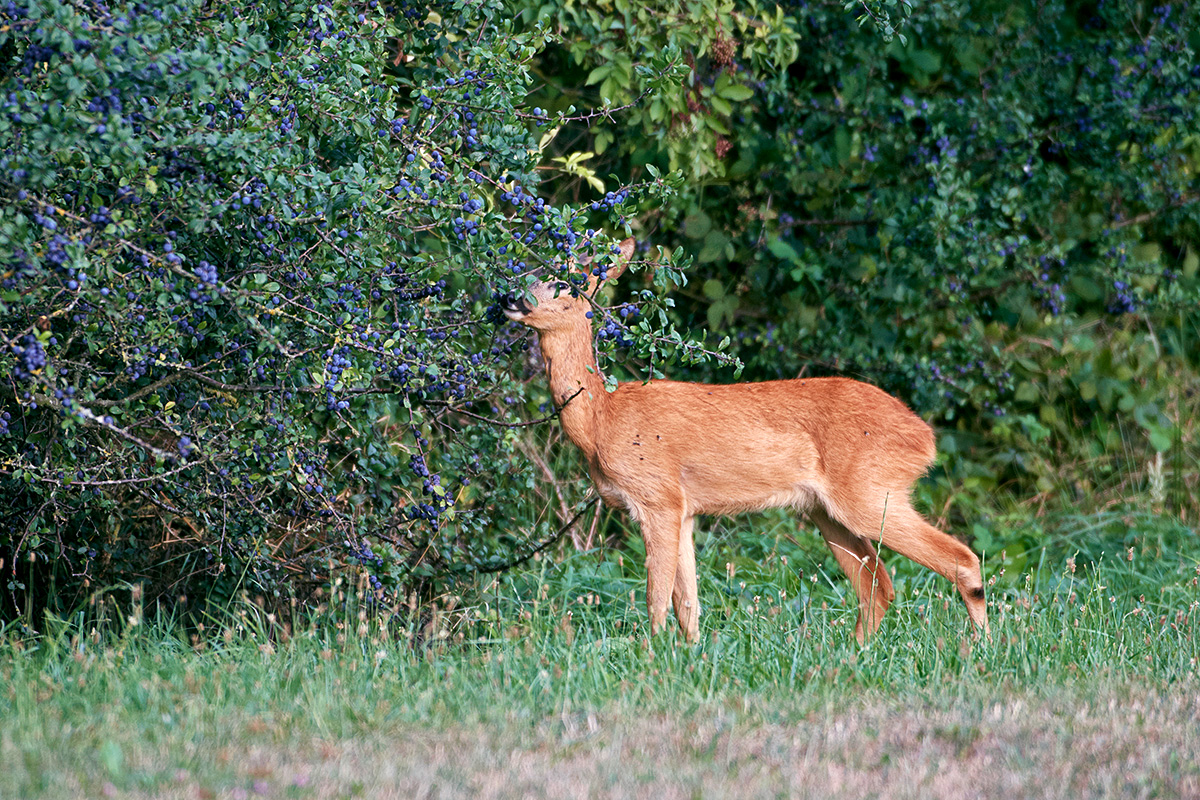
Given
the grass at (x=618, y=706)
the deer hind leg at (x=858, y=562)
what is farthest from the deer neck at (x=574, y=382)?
the deer hind leg at (x=858, y=562)

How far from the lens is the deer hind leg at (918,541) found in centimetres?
617

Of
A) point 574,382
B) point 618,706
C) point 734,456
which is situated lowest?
point 618,706

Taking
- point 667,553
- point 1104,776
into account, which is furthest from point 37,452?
point 1104,776

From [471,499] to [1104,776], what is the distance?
3.73m

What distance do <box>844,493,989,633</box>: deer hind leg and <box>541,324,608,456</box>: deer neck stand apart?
1255 mm

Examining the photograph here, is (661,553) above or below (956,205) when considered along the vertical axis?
below

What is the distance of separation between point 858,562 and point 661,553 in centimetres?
106

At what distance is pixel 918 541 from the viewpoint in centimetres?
629

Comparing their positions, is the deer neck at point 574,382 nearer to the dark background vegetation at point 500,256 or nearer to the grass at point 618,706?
the dark background vegetation at point 500,256

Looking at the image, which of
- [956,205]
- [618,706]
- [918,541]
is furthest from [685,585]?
[956,205]

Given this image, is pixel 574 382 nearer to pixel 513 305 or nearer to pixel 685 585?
pixel 513 305

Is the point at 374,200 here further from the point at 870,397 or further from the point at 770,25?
the point at 770,25

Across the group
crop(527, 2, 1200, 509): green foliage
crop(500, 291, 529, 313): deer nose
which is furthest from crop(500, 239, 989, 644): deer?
crop(527, 2, 1200, 509): green foliage

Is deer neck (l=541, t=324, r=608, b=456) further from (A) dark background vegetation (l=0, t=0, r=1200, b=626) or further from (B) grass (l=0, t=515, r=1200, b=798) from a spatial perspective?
(B) grass (l=0, t=515, r=1200, b=798)
